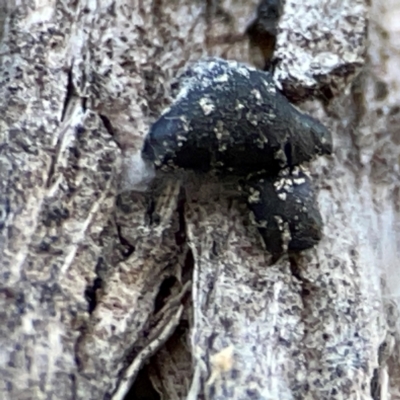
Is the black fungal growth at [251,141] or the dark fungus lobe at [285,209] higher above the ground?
the black fungal growth at [251,141]

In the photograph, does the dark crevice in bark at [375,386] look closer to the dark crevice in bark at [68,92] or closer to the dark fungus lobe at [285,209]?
the dark fungus lobe at [285,209]

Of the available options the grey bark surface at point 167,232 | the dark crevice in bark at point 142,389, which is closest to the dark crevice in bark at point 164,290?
the grey bark surface at point 167,232

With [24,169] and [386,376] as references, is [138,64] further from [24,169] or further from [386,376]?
[386,376]

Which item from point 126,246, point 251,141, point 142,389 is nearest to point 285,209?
point 251,141

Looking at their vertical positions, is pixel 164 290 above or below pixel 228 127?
below

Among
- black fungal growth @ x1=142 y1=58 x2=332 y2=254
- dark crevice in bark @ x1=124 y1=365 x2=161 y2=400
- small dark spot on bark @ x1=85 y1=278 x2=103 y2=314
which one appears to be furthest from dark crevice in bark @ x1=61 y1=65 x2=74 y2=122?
dark crevice in bark @ x1=124 y1=365 x2=161 y2=400

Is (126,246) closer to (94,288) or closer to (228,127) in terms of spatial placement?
(94,288)

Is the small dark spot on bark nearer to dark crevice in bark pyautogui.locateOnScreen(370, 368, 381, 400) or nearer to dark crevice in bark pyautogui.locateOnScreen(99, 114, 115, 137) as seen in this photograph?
dark crevice in bark pyautogui.locateOnScreen(99, 114, 115, 137)
